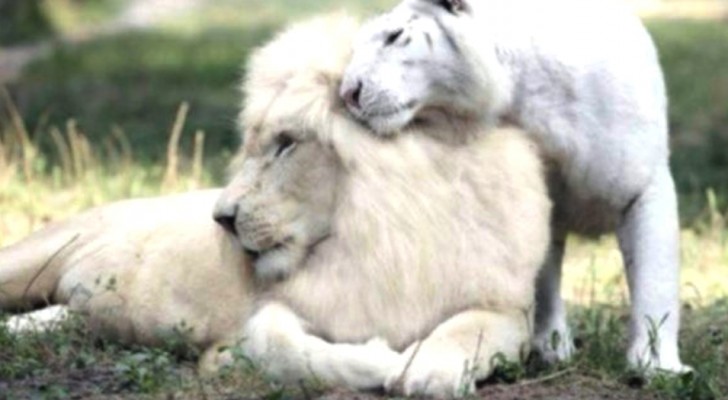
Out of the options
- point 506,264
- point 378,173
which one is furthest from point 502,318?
point 378,173

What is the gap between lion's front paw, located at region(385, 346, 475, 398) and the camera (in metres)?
5.35

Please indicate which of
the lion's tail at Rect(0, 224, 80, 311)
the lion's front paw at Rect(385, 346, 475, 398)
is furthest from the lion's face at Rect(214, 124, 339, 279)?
the lion's tail at Rect(0, 224, 80, 311)

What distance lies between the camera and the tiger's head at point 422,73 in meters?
5.57

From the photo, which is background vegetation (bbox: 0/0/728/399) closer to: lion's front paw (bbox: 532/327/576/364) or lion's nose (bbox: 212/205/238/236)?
lion's front paw (bbox: 532/327/576/364)

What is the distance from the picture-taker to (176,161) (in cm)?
930

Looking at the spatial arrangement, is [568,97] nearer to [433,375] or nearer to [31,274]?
[433,375]

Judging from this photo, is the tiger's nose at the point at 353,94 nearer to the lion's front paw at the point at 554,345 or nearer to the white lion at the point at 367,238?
the white lion at the point at 367,238

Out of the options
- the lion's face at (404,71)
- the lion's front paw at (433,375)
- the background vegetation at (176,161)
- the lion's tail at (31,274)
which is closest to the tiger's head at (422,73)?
the lion's face at (404,71)

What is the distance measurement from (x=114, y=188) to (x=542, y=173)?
11.9ft

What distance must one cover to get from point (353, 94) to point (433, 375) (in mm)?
780

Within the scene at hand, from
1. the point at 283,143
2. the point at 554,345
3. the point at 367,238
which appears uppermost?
the point at 283,143

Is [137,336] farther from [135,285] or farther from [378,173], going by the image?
[378,173]

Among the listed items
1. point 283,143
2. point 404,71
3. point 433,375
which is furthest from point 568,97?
point 433,375

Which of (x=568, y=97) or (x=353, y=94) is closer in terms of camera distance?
(x=353, y=94)
